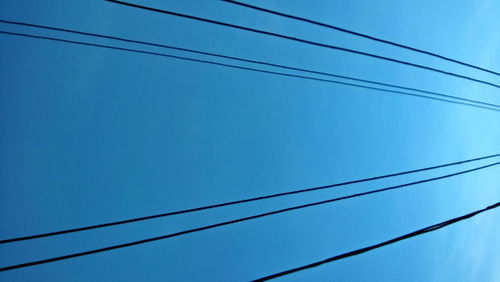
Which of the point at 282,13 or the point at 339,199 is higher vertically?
the point at 282,13

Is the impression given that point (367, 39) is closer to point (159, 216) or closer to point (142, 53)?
point (142, 53)

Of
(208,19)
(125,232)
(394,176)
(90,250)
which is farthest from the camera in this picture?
(394,176)

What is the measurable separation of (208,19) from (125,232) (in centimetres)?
126

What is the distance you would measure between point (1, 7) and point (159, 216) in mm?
1186

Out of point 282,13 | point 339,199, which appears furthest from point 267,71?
point 339,199

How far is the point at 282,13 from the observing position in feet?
7.14

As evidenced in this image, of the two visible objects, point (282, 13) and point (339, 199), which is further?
point (339, 199)

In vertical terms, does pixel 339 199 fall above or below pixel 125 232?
below

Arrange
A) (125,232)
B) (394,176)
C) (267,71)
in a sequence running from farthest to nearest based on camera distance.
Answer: (394,176), (267,71), (125,232)

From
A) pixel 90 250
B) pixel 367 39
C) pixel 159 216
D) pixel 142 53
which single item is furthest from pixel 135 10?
pixel 367 39

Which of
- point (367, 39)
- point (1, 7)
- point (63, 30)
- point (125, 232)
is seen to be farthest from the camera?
point (367, 39)

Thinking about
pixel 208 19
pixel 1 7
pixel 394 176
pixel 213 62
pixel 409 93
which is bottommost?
pixel 394 176

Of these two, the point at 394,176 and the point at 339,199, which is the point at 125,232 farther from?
the point at 394,176

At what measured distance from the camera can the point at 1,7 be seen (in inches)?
53.0
